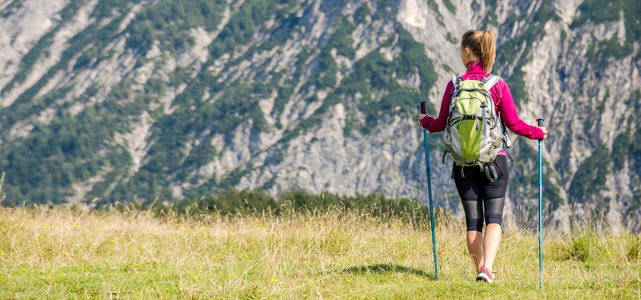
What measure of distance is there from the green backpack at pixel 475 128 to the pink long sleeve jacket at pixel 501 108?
0.13 metres

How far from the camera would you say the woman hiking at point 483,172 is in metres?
7.06

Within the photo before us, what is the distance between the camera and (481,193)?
7234 mm

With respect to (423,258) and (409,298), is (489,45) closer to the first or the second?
(409,298)

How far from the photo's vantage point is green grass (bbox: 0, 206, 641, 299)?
697 cm

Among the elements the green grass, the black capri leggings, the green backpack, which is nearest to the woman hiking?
the black capri leggings

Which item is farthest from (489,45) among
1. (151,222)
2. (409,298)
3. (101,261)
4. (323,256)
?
(151,222)

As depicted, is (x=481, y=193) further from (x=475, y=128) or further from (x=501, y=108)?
(x=501, y=108)

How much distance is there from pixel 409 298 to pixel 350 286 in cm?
81

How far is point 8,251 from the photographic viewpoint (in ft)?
30.7

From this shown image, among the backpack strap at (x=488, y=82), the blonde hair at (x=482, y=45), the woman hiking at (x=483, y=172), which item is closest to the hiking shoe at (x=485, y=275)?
the woman hiking at (x=483, y=172)

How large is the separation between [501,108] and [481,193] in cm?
97

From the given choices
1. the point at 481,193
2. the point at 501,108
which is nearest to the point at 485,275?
the point at 481,193

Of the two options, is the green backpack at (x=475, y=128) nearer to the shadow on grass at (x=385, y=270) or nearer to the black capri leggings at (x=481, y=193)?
the black capri leggings at (x=481, y=193)

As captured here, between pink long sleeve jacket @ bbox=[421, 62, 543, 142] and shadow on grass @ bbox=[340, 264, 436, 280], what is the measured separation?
1927 mm
